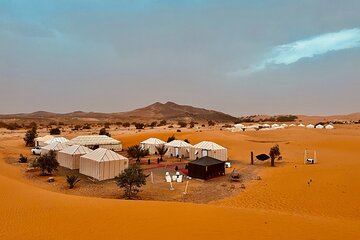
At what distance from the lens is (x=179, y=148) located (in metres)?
38.5

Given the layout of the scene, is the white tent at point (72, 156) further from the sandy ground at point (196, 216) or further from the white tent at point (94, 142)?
the sandy ground at point (196, 216)

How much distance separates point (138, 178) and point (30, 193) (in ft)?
21.2

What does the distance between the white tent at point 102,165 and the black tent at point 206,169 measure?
6.52m

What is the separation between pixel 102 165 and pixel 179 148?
15608 millimetres

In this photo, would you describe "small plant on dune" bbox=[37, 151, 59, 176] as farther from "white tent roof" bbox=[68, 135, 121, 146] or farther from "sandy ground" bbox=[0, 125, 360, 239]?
"white tent roof" bbox=[68, 135, 121, 146]

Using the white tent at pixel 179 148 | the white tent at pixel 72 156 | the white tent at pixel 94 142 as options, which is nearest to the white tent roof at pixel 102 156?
the white tent at pixel 72 156

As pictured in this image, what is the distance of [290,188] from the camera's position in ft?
67.2

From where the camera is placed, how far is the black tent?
25375 millimetres

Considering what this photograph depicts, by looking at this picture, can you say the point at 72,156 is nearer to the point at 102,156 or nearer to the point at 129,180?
the point at 102,156

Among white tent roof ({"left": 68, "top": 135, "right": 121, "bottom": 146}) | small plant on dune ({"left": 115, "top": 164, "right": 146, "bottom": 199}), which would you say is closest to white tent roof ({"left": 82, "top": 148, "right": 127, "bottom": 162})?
small plant on dune ({"left": 115, "top": 164, "right": 146, "bottom": 199})

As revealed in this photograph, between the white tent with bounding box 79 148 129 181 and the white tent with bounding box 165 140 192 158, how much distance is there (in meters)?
12.6

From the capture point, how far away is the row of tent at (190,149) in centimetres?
3381

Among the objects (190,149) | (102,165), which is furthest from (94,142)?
(102,165)

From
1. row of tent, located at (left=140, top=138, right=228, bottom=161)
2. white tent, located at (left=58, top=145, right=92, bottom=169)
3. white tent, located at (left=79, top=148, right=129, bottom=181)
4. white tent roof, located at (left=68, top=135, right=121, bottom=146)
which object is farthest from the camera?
white tent roof, located at (left=68, top=135, right=121, bottom=146)
